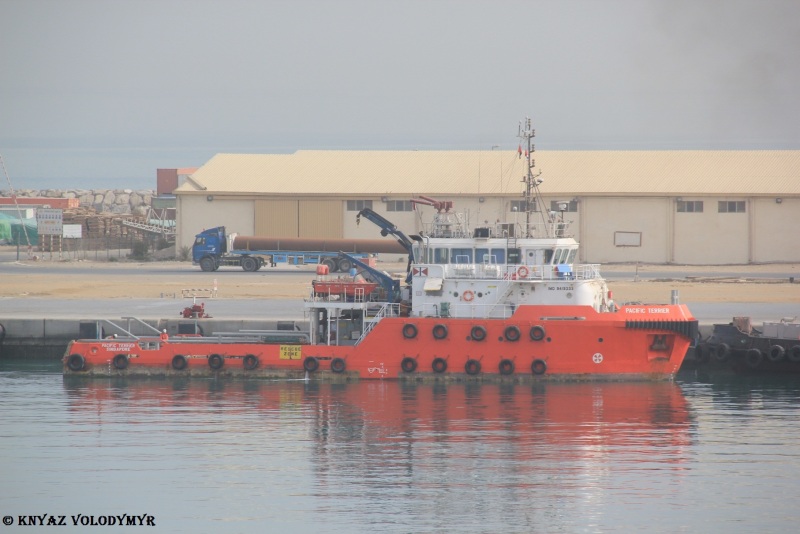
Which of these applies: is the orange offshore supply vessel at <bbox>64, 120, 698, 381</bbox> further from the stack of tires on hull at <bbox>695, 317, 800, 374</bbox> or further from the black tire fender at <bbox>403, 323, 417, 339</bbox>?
the stack of tires on hull at <bbox>695, 317, 800, 374</bbox>

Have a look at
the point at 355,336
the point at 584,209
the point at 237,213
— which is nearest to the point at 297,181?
the point at 237,213

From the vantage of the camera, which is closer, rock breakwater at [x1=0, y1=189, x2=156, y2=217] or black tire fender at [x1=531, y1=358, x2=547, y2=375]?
black tire fender at [x1=531, y1=358, x2=547, y2=375]

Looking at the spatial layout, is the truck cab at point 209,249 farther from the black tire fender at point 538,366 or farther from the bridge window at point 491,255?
the black tire fender at point 538,366

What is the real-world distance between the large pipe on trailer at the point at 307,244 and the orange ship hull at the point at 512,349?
33.6m

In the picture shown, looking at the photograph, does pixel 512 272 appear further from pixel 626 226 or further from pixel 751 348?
pixel 626 226

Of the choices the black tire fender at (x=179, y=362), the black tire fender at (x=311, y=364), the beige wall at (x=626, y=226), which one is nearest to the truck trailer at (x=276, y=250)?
the beige wall at (x=626, y=226)

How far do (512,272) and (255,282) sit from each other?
1142 inches

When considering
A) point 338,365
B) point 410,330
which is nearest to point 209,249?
point 338,365

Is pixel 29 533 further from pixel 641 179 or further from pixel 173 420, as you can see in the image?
pixel 641 179

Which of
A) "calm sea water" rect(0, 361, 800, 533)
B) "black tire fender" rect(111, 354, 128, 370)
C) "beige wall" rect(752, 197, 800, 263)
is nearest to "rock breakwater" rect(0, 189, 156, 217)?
"beige wall" rect(752, 197, 800, 263)

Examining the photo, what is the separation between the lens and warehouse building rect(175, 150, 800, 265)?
71.8 meters

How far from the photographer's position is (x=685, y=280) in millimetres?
60750

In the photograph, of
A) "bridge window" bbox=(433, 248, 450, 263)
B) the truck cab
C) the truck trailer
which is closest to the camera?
"bridge window" bbox=(433, 248, 450, 263)

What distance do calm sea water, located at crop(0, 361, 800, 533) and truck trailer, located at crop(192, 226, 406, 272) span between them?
3341 centimetres
